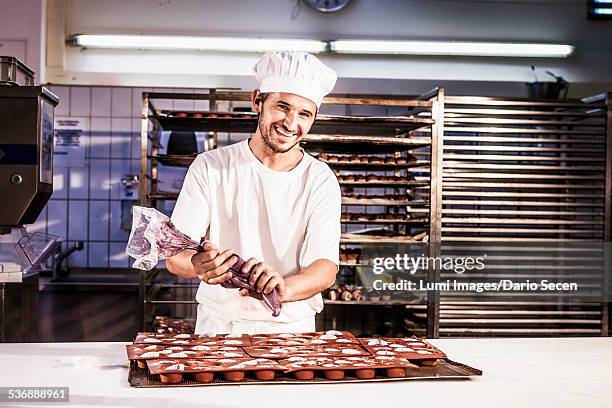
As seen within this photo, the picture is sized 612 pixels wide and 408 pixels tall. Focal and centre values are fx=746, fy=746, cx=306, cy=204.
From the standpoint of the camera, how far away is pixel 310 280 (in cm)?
250

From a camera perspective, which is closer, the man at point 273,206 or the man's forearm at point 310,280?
the man's forearm at point 310,280

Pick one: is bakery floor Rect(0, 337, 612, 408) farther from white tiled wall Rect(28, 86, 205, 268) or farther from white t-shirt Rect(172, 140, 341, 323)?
white tiled wall Rect(28, 86, 205, 268)

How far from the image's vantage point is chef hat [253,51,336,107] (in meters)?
2.57

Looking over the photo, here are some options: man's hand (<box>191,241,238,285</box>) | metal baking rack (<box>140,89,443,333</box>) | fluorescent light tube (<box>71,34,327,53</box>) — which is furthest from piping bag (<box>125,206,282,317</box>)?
fluorescent light tube (<box>71,34,327,53</box>)

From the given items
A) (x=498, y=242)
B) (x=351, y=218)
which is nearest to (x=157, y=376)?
(x=351, y=218)

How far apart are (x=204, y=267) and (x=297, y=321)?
608 millimetres

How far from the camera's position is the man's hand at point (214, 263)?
6.77 feet

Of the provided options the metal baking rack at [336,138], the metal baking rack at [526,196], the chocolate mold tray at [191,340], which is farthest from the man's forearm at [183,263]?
the metal baking rack at [526,196]

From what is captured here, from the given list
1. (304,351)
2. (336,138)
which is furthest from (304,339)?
(336,138)

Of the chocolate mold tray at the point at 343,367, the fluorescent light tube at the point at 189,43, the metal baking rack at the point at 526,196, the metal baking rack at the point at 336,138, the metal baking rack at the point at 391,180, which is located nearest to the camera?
the chocolate mold tray at the point at 343,367

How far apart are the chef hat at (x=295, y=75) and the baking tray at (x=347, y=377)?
1.10m

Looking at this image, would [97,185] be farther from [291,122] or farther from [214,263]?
[214,263]

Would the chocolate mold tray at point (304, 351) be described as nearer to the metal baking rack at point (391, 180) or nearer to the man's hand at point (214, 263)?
the man's hand at point (214, 263)

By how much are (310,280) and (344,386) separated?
811 mm
